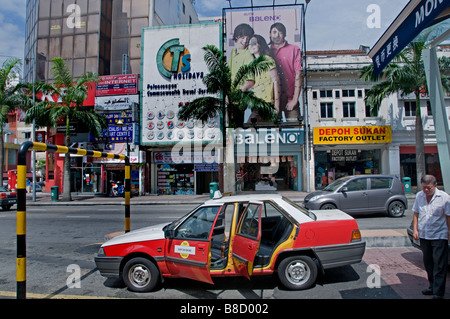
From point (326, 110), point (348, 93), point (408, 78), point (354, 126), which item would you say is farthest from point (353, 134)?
point (408, 78)

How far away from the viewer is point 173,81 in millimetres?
23578

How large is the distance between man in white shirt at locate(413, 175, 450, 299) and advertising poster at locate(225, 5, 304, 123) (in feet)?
61.8

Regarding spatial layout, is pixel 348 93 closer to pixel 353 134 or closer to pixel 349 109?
pixel 349 109

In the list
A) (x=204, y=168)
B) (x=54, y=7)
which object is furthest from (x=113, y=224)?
(x=54, y=7)

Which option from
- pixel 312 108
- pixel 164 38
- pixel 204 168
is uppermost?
pixel 164 38

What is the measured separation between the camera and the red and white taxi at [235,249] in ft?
14.9

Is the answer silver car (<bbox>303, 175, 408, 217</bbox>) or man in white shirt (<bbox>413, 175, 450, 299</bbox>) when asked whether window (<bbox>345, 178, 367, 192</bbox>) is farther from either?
man in white shirt (<bbox>413, 175, 450, 299</bbox>)

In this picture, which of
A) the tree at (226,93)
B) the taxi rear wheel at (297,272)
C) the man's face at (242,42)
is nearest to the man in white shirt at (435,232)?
the taxi rear wheel at (297,272)

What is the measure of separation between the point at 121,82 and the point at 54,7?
16440 millimetres

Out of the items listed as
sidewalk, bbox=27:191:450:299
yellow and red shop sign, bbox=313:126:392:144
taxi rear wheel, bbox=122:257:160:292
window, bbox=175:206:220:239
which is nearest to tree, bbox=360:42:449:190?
yellow and red shop sign, bbox=313:126:392:144

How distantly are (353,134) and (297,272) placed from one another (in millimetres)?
19161

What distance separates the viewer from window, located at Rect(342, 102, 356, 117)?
22781 mm
